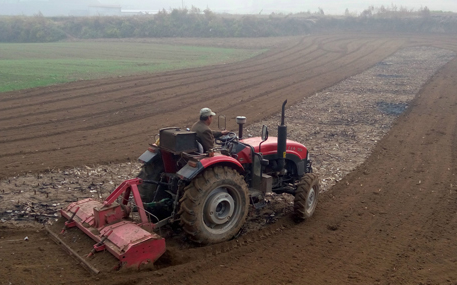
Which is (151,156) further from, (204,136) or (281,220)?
(281,220)

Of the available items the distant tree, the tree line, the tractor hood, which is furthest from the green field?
the distant tree

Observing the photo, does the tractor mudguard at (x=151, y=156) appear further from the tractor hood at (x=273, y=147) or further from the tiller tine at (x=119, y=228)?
the tractor hood at (x=273, y=147)

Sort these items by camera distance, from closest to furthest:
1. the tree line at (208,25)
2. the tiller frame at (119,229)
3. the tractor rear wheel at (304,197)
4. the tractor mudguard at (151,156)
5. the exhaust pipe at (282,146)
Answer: the tiller frame at (119,229), the tractor mudguard at (151,156), the exhaust pipe at (282,146), the tractor rear wheel at (304,197), the tree line at (208,25)

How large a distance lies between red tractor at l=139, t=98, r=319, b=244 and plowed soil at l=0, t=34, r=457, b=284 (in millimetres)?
366

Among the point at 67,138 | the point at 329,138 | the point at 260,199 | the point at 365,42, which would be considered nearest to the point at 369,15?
the point at 365,42

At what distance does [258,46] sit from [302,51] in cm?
509

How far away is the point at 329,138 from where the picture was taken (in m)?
12.0

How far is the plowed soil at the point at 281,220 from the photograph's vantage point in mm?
5137

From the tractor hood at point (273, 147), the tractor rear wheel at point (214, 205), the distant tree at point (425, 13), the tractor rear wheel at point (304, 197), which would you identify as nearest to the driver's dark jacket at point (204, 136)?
the tractor rear wheel at point (214, 205)

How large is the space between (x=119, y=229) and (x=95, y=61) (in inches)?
941

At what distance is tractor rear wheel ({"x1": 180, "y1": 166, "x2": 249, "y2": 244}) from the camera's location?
5.39 metres

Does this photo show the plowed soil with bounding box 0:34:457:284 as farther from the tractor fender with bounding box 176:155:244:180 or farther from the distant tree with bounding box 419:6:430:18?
the distant tree with bounding box 419:6:430:18

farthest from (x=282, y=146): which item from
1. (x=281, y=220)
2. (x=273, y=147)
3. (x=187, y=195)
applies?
(x=187, y=195)

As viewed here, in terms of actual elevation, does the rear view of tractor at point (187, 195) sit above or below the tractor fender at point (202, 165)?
below
